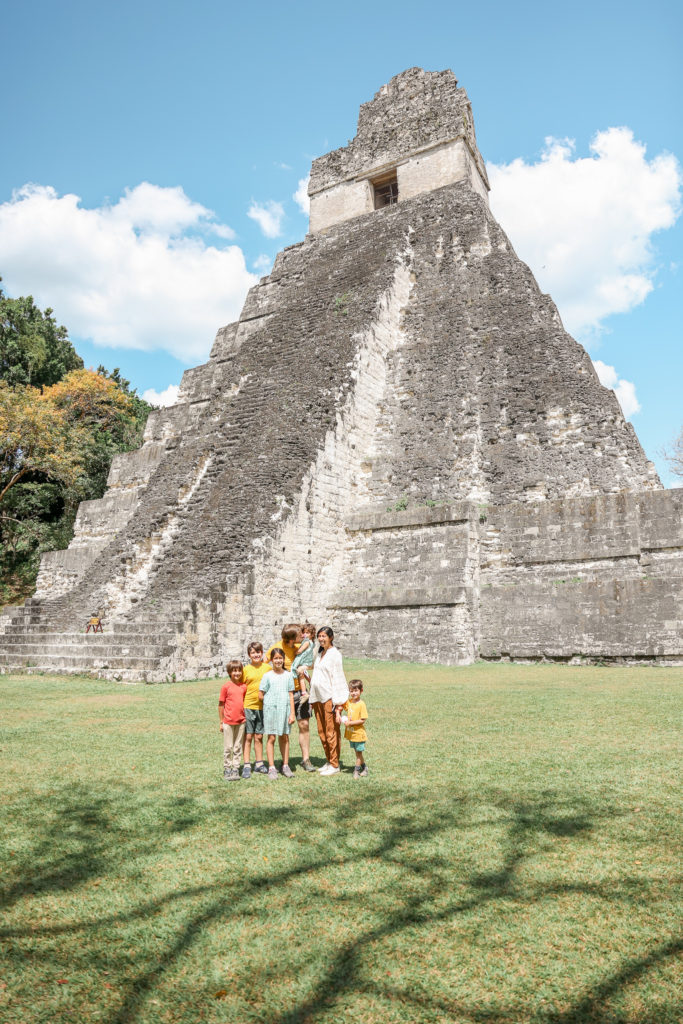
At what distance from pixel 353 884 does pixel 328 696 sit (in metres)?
2.03

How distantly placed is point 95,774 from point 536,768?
10.4ft

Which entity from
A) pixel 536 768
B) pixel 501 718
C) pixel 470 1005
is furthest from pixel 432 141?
pixel 470 1005

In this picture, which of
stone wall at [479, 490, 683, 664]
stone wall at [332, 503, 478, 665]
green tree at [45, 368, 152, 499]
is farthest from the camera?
green tree at [45, 368, 152, 499]

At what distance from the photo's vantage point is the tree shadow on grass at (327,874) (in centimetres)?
210

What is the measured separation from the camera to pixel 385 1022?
1.96 meters

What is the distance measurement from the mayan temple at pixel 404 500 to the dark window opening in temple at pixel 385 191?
3.30m

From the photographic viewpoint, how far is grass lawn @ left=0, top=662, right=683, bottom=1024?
82.5 inches

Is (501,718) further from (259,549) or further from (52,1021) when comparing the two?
(259,549)

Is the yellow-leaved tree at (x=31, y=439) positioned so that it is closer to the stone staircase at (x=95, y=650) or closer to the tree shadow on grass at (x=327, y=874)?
the stone staircase at (x=95, y=650)

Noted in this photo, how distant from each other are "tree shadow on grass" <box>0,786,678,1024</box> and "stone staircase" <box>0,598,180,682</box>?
5735 millimetres

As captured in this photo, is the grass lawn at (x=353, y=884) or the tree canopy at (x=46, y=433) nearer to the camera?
the grass lawn at (x=353, y=884)

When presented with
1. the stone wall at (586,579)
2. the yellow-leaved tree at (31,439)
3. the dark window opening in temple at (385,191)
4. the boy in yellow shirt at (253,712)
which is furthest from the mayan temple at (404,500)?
the yellow-leaved tree at (31,439)

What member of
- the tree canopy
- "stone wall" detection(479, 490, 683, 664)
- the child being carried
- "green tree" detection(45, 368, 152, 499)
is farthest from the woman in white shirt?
"green tree" detection(45, 368, 152, 499)

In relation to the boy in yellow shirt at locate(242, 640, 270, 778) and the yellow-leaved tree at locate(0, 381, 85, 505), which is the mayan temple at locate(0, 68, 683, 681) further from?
the yellow-leaved tree at locate(0, 381, 85, 505)
